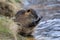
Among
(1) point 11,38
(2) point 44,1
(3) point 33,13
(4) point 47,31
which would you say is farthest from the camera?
(2) point 44,1

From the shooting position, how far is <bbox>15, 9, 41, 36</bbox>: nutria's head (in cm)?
951

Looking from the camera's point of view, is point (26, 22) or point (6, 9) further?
point (6, 9)

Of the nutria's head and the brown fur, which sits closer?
the nutria's head

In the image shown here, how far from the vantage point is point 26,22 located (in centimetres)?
965

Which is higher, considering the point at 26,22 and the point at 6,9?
the point at 6,9

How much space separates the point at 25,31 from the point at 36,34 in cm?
78

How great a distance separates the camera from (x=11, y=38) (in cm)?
785

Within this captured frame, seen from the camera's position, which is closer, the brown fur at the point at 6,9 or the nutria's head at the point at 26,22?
the nutria's head at the point at 26,22

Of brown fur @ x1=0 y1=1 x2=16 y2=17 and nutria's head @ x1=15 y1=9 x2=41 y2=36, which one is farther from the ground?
brown fur @ x1=0 y1=1 x2=16 y2=17

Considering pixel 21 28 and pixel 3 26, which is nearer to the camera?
pixel 3 26

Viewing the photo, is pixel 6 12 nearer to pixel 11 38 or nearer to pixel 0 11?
pixel 0 11

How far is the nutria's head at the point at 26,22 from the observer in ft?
31.2

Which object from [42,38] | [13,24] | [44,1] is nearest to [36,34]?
[42,38]

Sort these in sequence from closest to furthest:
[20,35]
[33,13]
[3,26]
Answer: [3,26]
[20,35]
[33,13]
